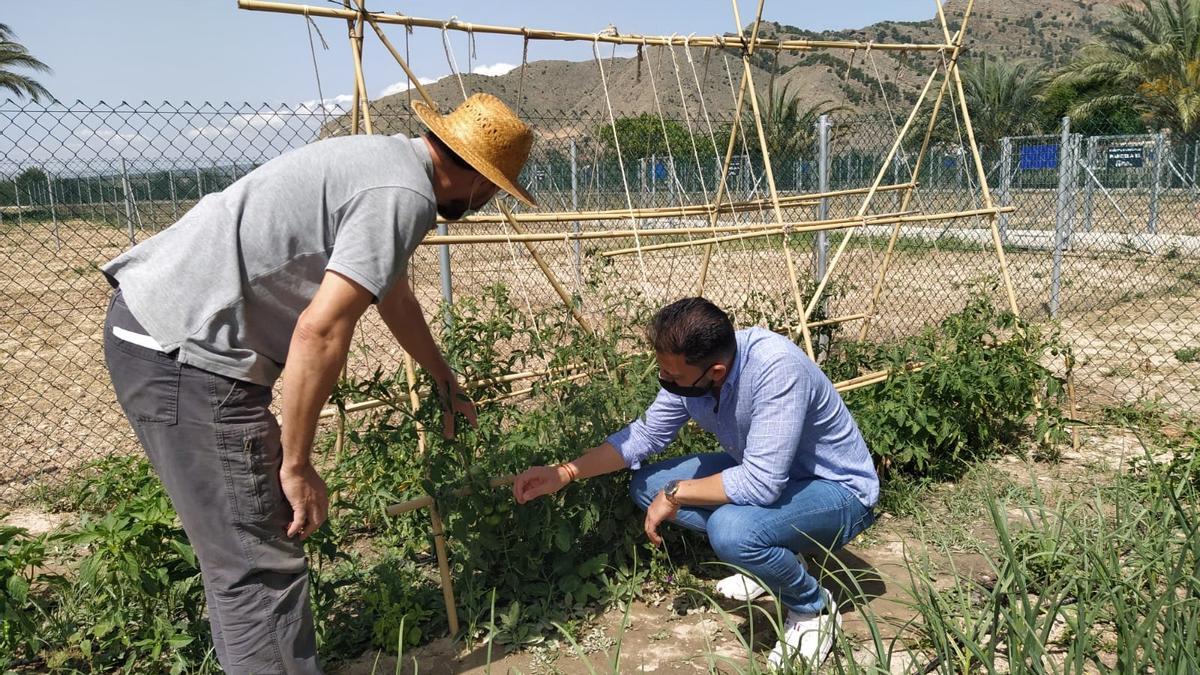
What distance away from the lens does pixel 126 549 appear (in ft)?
6.99

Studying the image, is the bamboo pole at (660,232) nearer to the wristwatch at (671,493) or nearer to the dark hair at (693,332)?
the dark hair at (693,332)

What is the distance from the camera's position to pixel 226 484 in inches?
69.4

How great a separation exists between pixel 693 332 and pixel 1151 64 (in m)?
21.4

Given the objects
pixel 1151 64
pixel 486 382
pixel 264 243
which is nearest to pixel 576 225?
pixel 486 382

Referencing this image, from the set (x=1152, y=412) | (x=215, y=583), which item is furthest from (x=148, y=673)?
(x=1152, y=412)

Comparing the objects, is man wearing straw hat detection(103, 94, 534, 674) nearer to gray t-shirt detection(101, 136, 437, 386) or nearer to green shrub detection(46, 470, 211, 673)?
gray t-shirt detection(101, 136, 437, 386)

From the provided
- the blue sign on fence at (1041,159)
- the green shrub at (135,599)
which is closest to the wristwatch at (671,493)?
the green shrub at (135,599)

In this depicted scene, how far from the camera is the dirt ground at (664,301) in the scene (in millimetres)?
4254

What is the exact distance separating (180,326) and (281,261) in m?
0.24

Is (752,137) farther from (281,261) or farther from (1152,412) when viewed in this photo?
(281,261)

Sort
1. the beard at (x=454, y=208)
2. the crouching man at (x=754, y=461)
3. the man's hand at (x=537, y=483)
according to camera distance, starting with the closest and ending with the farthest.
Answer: the beard at (x=454, y=208) < the crouching man at (x=754, y=461) < the man's hand at (x=537, y=483)

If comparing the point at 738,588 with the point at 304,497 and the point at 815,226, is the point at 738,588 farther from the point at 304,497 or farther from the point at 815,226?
the point at 815,226

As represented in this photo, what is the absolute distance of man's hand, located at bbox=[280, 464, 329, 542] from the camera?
1.79 metres

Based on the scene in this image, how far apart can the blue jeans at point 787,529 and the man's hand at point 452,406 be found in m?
0.71
